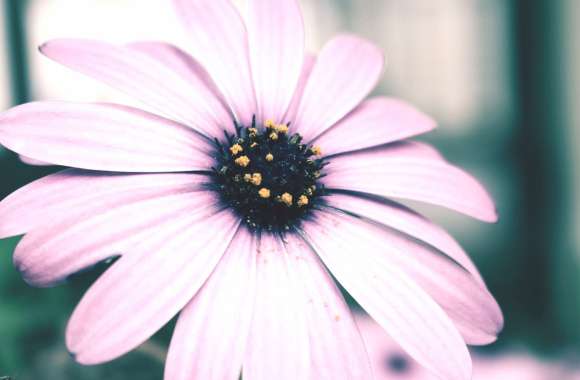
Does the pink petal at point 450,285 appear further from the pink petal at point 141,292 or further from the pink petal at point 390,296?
the pink petal at point 141,292

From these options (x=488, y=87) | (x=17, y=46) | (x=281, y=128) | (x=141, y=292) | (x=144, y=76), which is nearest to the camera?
(x=141, y=292)

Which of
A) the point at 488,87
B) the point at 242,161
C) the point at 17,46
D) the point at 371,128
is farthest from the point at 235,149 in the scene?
the point at 488,87

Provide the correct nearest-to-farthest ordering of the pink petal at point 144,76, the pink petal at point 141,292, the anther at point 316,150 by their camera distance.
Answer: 1. the pink petal at point 141,292
2. the pink petal at point 144,76
3. the anther at point 316,150

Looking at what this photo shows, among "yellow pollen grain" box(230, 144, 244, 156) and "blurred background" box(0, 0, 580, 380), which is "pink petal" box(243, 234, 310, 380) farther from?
"blurred background" box(0, 0, 580, 380)

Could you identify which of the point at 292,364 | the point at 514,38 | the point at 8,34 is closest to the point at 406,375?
the point at 292,364

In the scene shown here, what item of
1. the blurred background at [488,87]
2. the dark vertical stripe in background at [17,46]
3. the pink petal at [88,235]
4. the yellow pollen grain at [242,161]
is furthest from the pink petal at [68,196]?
the dark vertical stripe in background at [17,46]

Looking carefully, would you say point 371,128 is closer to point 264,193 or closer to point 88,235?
point 264,193

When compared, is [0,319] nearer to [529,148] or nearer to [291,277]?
[291,277]
